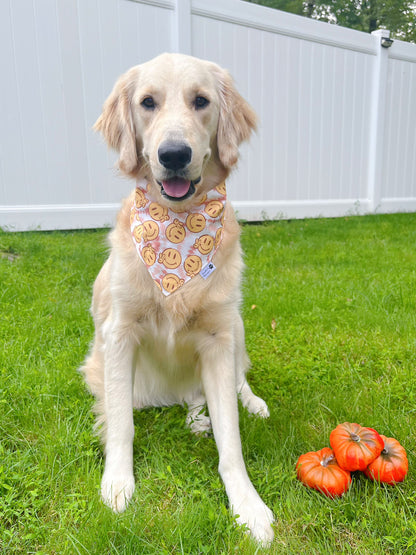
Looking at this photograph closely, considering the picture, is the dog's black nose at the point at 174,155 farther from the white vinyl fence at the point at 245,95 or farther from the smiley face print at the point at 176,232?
the white vinyl fence at the point at 245,95

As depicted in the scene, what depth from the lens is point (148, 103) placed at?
6.12ft

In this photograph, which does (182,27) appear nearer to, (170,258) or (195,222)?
(195,222)

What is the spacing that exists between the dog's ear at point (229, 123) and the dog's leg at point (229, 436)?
0.78 m

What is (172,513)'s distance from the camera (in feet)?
4.87

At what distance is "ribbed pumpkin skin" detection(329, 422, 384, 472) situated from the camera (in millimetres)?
1551

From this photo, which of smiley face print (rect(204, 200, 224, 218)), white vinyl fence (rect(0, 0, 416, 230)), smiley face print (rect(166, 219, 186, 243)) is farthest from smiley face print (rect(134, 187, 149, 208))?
white vinyl fence (rect(0, 0, 416, 230))

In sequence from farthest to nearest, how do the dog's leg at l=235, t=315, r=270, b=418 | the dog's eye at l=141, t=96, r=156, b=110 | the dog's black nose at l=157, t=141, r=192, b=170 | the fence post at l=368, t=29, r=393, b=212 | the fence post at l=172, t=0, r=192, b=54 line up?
the fence post at l=368, t=29, r=393, b=212 → the fence post at l=172, t=0, r=192, b=54 → the dog's leg at l=235, t=315, r=270, b=418 → the dog's eye at l=141, t=96, r=156, b=110 → the dog's black nose at l=157, t=141, r=192, b=170

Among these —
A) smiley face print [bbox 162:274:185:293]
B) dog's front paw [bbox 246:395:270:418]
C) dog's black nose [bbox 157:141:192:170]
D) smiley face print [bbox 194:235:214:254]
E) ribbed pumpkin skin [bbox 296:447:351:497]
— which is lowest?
dog's front paw [bbox 246:395:270:418]

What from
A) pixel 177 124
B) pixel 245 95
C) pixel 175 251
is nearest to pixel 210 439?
pixel 175 251

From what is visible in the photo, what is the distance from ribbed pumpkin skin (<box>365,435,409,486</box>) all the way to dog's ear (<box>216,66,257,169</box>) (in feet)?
4.21

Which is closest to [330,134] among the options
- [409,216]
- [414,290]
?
[409,216]

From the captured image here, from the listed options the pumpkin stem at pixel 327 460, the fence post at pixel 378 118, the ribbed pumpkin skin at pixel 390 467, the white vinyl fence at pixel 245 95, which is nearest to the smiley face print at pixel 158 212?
the pumpkin stem at pixel 327 460

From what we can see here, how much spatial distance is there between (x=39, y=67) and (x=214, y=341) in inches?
177

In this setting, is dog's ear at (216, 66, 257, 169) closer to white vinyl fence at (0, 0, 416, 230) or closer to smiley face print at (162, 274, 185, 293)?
smiley face print at (162, 274, 185, 293)
